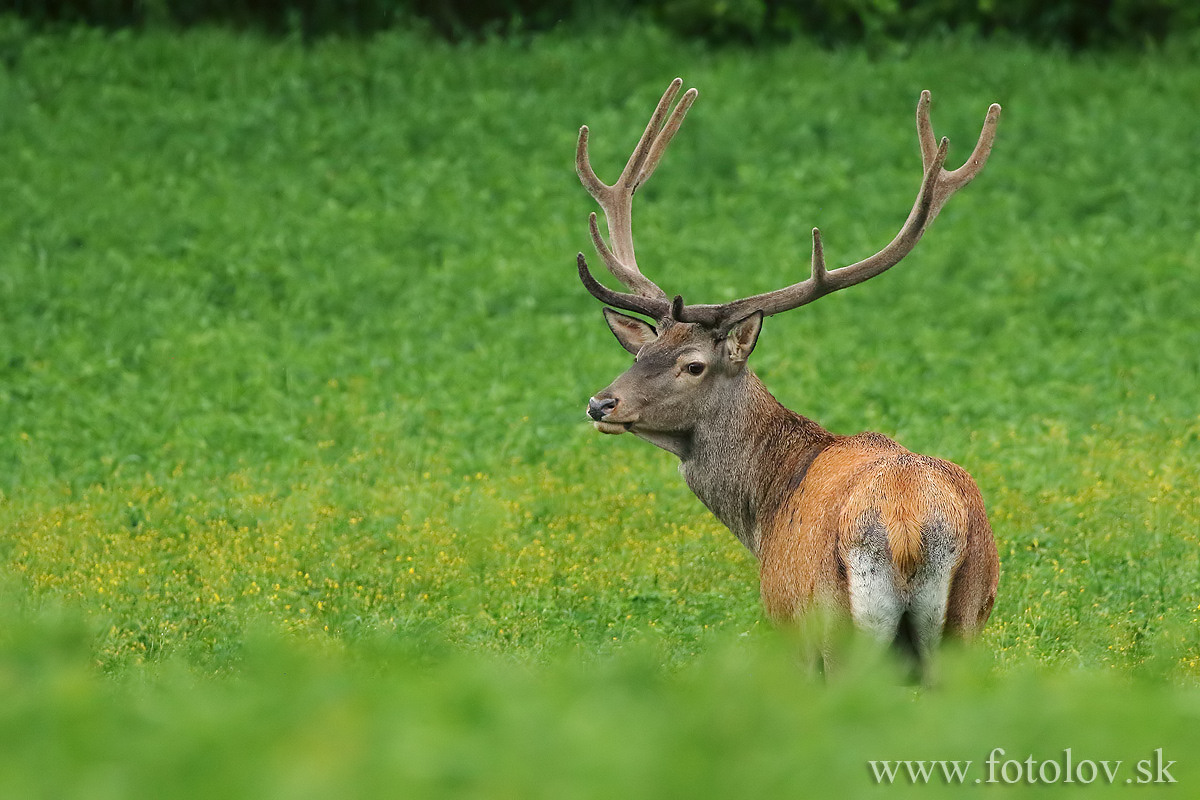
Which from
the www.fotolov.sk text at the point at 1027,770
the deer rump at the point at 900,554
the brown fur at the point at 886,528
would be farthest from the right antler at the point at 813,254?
the www.fotolov.sk text at the point at 1027,770

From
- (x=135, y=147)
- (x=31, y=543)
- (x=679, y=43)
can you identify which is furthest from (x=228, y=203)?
(x=31, y=543)

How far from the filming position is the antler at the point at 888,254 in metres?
7.71

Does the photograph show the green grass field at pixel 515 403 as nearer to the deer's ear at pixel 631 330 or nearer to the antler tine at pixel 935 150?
the deer's ear at pixel 631 330

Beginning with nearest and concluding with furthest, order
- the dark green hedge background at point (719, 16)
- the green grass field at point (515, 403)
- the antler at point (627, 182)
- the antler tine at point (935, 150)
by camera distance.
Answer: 1. the green grass field at point (515, 403)
2. the antler tine at point (935, 150)
3. the antler at point (627, 182)
4. the dark green hedge background at point (719, 16)

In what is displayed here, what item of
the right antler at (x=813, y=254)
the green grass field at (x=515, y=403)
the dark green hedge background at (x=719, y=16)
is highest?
the dark green hedge background at (x=719, y=16)

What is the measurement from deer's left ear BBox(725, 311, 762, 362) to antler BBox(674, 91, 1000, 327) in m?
0.05

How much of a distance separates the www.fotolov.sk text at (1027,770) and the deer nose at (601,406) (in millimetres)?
4025

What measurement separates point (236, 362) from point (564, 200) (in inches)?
209

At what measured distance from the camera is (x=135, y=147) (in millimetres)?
18703

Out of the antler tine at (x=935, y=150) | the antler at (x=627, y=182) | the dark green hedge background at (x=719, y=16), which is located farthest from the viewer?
the dark green hedge background at (x=719, y=16)

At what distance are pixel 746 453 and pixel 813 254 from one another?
1.29m

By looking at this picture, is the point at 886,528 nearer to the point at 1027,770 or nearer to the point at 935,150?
the point at 1027,770

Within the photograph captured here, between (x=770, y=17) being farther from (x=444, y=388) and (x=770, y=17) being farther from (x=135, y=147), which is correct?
(x=444, y=388)

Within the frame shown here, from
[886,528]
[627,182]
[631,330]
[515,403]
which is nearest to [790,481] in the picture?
[631,330]
